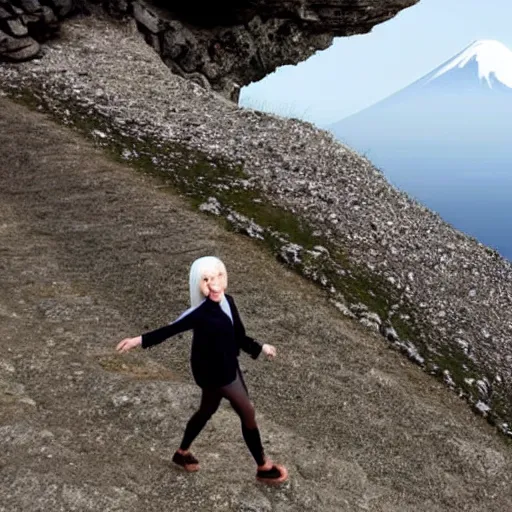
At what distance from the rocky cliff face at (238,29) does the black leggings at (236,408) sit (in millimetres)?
28136

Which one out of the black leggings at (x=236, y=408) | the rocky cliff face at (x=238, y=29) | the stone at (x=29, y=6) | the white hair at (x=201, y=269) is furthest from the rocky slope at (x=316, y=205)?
the white hair at (x=201, y=269)

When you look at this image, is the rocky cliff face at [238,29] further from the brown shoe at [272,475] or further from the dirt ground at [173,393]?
the brown shoe at [272,475]

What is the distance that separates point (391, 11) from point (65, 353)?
1275 inches

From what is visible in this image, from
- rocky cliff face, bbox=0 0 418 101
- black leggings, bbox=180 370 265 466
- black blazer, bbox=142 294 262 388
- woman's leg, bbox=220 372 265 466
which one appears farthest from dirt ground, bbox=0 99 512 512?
rocky cliff face, bbox=0 0 418 101

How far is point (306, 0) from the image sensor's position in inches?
1463

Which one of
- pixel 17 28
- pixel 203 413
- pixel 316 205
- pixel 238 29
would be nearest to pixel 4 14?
pixel 17 28

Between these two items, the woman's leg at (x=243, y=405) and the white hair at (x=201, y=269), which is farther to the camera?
the woman's leg at (x=243, y=405)

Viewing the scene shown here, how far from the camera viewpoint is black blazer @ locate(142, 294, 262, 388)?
8398 mm

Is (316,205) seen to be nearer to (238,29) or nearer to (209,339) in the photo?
(209,339)

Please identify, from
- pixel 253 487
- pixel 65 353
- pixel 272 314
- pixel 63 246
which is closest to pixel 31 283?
pixel 63 246

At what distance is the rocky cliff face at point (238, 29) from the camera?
36.8 metres

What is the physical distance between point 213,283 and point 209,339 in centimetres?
68

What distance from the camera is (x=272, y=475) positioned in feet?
31.4

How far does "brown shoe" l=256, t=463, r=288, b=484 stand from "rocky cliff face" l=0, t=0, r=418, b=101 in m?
28.4
